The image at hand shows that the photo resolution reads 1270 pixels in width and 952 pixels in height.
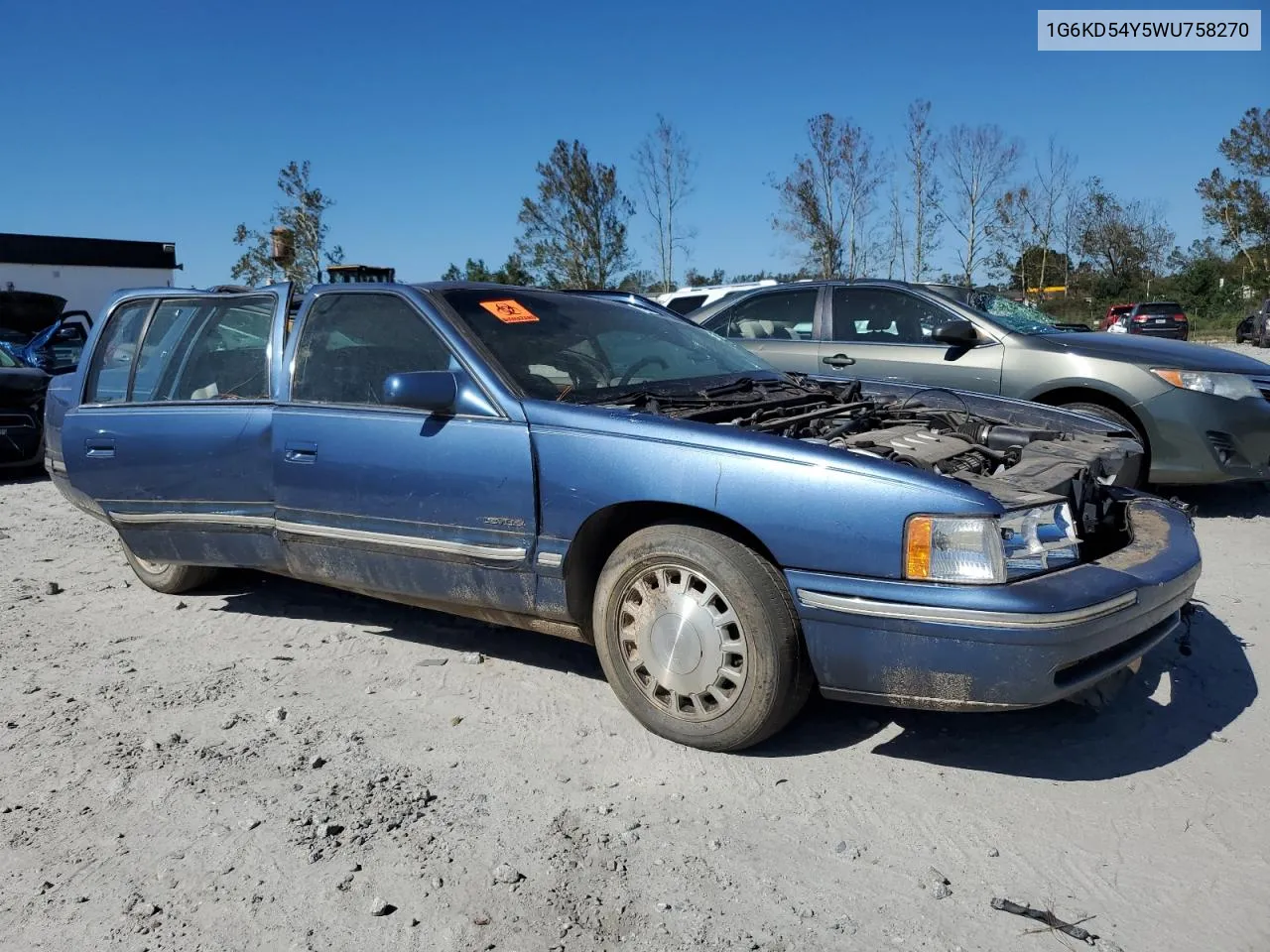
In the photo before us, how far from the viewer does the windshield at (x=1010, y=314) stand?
22.1 ft

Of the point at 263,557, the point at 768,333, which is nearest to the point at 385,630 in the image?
the point at 263,557

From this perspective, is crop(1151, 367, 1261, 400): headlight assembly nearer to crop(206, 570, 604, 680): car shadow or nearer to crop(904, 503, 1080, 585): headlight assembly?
A: crop(904, 503, 1080, 585): headlight assembly

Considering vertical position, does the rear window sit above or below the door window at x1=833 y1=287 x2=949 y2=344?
above

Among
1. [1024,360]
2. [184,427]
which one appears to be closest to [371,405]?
[184,427]

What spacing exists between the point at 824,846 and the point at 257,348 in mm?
3120

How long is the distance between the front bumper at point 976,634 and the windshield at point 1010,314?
4158 millimetres

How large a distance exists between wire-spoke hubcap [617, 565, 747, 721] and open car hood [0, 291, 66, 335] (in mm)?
17099

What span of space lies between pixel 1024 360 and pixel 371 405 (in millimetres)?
4515

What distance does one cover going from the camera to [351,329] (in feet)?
13.0

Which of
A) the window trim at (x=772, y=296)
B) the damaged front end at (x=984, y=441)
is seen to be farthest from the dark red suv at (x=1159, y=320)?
the damaged front end at (x=984, y=441)

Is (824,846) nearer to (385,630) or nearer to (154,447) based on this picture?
(385,630)

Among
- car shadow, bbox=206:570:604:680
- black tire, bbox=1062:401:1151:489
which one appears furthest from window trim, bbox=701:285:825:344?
car shadow, bbox=206:570:604:680

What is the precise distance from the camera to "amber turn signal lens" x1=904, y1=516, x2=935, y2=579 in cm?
264

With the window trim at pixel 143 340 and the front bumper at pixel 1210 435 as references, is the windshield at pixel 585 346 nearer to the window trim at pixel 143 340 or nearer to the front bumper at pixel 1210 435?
the window trim at pixel 143 340
